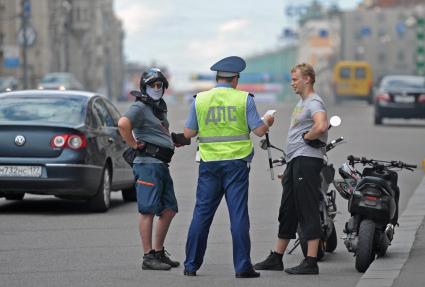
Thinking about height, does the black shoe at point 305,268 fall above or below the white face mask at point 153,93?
below

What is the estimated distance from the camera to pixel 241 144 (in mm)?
10602

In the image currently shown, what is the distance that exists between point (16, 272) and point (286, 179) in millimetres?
2090

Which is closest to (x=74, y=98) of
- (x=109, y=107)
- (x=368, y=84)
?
(x=109, y=107)

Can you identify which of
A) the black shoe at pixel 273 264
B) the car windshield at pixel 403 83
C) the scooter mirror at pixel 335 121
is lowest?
the car windshield at pixel 403 83

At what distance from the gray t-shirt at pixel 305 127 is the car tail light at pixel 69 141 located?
17.2ft

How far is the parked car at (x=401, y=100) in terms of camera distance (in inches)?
1671

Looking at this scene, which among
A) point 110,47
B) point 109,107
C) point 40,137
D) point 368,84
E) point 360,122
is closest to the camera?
point 40,137

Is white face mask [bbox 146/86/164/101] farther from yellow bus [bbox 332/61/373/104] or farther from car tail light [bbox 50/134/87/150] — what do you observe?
yellow bus [bbox 332/61/373/104]

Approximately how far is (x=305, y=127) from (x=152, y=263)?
4.96 ft

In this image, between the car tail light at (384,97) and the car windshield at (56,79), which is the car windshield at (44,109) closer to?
the car tail light at (384,97)

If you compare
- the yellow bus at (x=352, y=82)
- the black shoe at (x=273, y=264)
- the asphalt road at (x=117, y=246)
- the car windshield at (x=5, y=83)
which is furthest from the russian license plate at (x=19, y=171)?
the yellow bus at (x=352, y=82)

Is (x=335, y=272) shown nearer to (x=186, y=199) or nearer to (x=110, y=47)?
(x=186, y=199)

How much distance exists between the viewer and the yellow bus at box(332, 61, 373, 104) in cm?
8962

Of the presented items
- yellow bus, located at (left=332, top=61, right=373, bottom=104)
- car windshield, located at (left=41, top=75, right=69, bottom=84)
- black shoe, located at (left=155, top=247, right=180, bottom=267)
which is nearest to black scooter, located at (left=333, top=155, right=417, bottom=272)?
black shoe, located at (left=155, top=247, right=180, bottom=267)
